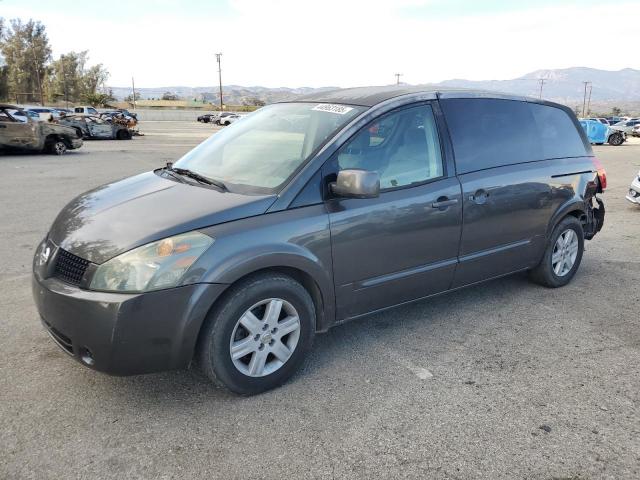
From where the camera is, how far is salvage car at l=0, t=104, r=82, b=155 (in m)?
16.3

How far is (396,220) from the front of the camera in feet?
11.3

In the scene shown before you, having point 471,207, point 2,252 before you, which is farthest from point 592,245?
point 2,252

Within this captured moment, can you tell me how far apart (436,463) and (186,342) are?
1.38 meters

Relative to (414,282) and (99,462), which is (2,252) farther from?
(414,282)

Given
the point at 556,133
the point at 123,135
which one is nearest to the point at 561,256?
the point at 556,133

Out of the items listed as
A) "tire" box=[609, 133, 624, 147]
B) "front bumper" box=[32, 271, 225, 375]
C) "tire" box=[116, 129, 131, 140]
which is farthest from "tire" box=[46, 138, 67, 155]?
"tire" box=[609, 133, 624, 147]

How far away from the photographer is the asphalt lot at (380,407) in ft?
8.07

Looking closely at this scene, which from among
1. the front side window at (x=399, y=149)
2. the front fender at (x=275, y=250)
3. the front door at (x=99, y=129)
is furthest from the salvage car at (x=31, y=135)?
the front fender at (x=275, y=250)

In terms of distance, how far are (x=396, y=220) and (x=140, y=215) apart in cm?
160

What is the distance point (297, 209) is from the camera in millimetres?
3088

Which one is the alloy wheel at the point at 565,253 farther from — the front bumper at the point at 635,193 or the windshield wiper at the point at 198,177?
the front bumper at the point at 635,193

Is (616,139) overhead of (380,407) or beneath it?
overhead

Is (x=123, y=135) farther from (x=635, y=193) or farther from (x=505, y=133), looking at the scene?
(x=505, y=133)

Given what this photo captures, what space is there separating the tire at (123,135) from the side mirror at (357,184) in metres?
26.6
